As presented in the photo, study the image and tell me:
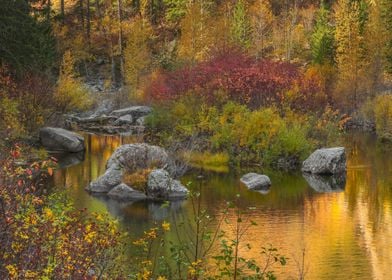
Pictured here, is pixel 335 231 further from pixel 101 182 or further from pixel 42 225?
pixel 42 225

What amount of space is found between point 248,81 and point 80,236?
101ft

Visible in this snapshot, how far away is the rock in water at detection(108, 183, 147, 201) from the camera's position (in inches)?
946

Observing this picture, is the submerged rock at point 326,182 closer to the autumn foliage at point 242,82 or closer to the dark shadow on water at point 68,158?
→ the autumn foliage at point 242,82

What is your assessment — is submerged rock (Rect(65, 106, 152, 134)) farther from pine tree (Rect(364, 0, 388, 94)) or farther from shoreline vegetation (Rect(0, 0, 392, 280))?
pine tree (Rect(364, 0, 388, 94))

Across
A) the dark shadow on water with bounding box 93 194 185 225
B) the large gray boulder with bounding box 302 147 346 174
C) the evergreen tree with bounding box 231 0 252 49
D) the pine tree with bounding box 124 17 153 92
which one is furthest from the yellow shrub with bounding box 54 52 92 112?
the dark shadow on water with bounding box 93 194 185 225

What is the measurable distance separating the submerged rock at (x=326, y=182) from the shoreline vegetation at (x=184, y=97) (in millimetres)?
2761

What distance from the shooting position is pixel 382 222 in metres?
20.3

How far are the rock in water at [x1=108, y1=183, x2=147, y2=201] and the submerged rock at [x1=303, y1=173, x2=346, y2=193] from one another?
22.0 ft

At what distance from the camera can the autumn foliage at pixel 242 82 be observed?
38312mm

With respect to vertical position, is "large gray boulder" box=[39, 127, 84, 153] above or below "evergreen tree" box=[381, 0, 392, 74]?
below

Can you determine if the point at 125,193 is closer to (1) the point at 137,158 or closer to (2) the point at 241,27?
(1) the point at 137,158

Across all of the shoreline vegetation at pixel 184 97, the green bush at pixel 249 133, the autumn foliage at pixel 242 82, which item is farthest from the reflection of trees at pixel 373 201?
the autumn foliage at pixel 242 82

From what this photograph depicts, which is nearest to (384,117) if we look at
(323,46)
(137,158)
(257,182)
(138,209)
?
(323,46)

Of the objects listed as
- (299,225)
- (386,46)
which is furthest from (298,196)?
(386,46)
